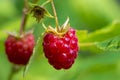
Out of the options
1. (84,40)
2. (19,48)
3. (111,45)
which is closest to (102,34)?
(84,40)

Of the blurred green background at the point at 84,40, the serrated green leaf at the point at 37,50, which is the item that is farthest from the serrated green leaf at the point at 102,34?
the serrated green leaf at the point at 37,50

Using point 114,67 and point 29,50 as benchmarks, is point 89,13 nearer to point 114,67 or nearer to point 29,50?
point 114,67

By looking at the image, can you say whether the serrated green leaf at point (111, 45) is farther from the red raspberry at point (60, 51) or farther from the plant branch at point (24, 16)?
the plant branch at point (24, 16)

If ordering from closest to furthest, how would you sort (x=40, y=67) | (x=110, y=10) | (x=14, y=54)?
1. (x=14, y=54)
2. (x=40, y=67)
3. (x=110, y=10)

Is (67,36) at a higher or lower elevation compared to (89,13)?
higher

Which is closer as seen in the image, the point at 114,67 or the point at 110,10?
the point at 114,67

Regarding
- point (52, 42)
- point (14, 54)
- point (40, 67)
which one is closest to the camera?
point (52, 42)

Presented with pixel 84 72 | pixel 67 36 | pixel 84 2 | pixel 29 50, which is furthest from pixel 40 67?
pixel 67 36
